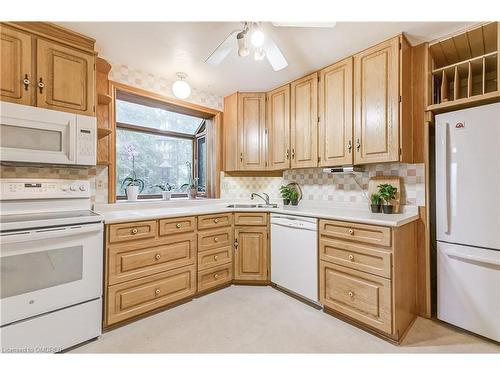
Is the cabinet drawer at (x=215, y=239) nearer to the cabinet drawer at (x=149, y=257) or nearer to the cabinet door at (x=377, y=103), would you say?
the cabinet drawer at (x=149, y=257)

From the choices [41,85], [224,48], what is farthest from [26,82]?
[224,48]

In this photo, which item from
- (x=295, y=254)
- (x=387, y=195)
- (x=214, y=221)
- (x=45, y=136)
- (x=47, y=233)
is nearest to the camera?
(x=47, y=233)

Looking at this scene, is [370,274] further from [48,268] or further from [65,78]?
[65,78]

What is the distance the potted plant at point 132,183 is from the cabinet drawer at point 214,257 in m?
1.01

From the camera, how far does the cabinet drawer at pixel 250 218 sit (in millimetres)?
2553

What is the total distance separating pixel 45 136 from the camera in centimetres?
168

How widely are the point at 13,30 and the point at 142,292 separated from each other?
2.06 m

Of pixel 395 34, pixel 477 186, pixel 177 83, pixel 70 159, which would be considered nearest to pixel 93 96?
pixel 70 159

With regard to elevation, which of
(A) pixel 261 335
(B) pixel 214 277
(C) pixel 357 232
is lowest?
(A) pixel 261 335

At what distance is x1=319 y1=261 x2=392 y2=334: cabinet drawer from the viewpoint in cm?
167

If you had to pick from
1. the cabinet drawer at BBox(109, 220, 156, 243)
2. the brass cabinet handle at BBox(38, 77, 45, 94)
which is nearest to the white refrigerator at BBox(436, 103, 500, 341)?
the cabinet drawer at BBox(109, 220, 156, 243)

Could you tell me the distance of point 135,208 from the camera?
8.00 ft

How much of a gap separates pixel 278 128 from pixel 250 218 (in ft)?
3.75
